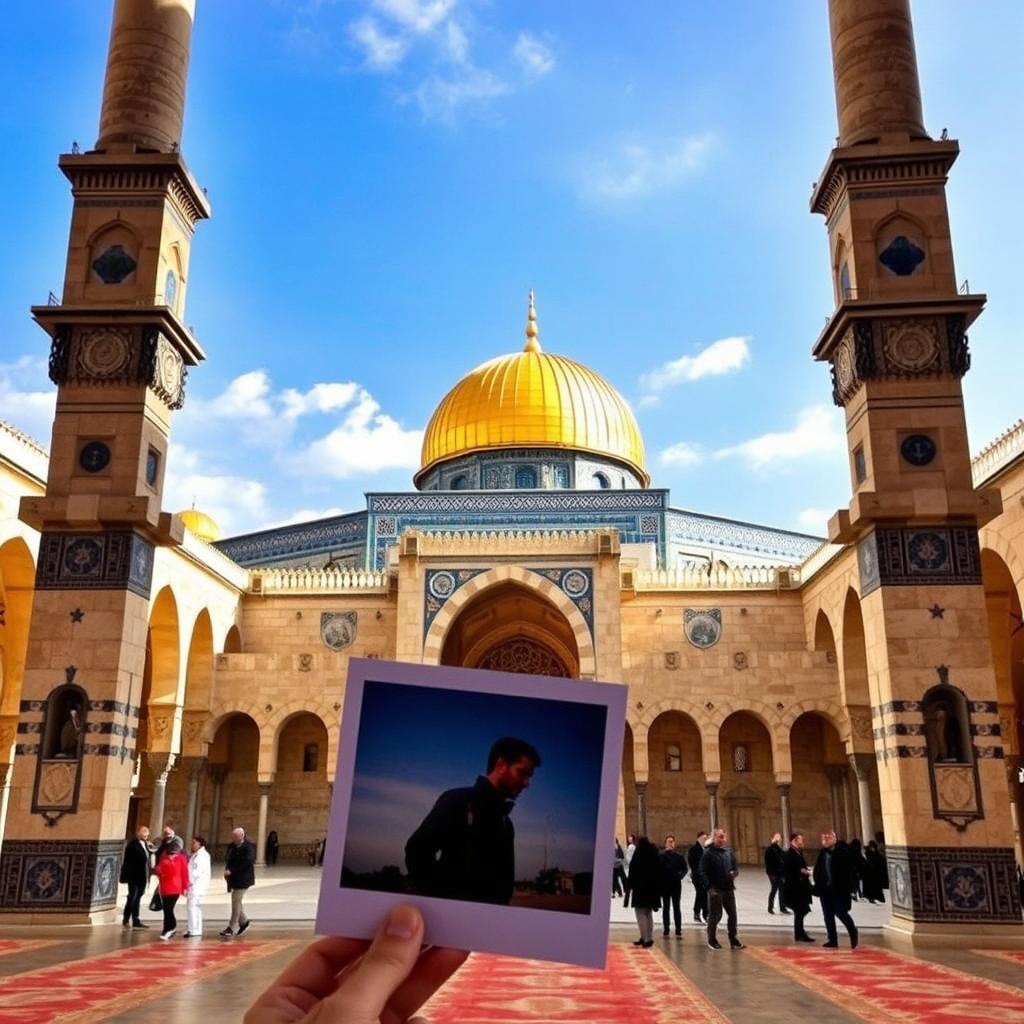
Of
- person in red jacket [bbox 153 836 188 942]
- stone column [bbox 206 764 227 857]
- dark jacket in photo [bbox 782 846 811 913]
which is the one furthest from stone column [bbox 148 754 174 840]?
dark jacket in photo [bbox 782 846 811 913]

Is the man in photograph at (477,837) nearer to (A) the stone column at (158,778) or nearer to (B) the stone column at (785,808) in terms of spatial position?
(A) the stone column at (158,778)

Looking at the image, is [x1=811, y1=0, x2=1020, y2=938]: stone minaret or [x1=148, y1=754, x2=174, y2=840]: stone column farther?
[x1=148, y1=754, x2=174, y2=840]: stone column

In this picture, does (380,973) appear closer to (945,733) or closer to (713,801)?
(945,733)

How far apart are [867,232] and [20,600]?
40.5 feet

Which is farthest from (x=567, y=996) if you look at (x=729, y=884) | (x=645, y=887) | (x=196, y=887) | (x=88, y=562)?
(x=88, y=562)

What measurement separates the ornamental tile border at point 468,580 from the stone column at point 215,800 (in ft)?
18.2

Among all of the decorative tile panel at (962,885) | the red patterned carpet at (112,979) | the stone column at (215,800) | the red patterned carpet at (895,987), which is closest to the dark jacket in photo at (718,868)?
the red patterned carpet at (895,987)

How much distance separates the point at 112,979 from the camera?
6.29 m

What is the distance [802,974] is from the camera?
6723 mm

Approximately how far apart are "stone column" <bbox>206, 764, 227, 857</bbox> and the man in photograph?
20908 millimetres

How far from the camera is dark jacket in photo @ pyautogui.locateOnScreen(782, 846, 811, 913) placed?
341 inches

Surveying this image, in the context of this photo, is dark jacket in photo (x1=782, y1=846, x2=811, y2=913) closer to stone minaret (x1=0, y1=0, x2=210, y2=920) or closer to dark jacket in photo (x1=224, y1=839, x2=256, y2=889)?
dark jacket in photo (x1=224, y1=839, x2=256, y2=889)

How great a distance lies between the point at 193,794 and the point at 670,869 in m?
12.1

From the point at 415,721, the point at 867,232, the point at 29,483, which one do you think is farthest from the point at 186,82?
the point at 415,721
